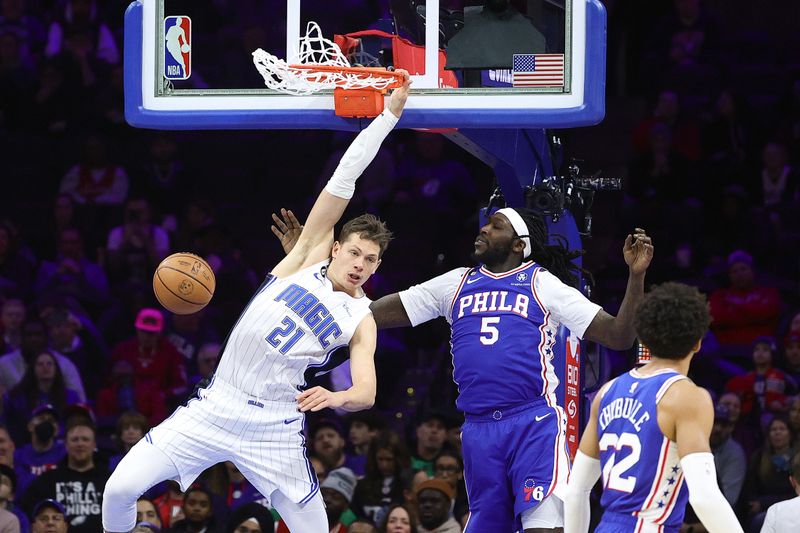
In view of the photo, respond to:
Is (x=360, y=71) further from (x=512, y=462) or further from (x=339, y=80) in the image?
(x=512, y=462)

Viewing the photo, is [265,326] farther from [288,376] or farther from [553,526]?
[553,526]

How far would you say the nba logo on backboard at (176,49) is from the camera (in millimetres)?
7930

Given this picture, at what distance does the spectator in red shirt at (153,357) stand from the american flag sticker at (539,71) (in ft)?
18.0

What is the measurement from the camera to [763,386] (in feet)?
37.2

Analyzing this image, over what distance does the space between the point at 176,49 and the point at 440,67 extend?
1.46 meters

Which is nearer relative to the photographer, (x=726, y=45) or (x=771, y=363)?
(x=771, y=363)

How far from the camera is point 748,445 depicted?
1102 cm

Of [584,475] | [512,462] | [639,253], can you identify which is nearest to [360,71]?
[639,253]

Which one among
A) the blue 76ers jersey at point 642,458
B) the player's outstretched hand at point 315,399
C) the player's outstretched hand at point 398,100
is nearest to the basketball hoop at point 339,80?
the player's outstretched hand at point 398,100

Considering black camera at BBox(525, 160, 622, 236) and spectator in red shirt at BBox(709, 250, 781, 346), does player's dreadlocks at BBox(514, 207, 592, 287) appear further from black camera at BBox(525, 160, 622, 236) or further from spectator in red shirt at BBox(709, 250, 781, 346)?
spectator in red shirt at BBox(709, 250, 781, 346)

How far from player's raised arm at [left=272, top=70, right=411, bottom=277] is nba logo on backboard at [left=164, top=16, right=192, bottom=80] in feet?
3.86

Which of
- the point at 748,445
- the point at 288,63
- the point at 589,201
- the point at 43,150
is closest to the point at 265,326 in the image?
the point at 288,63

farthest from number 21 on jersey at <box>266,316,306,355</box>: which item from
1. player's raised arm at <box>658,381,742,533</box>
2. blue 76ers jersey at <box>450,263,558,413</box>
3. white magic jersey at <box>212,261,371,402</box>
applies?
player's raised arm at <box>658,381,742,533</box>

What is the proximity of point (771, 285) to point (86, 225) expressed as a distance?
6354 millimetres
